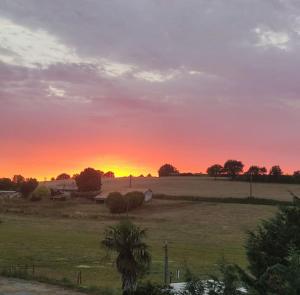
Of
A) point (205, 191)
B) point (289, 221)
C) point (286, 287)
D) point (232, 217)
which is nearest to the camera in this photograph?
point (286, 287)

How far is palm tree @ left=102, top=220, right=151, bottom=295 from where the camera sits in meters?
22.8

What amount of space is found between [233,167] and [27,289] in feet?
555

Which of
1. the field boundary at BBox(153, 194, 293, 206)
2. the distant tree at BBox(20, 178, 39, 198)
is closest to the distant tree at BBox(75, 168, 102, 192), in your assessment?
the distant tree at BBox(20, 178, 39, 198)

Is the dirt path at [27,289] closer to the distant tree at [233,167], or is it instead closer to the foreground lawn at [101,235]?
the foreground lawn at [101,235]

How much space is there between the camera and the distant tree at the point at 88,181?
153m

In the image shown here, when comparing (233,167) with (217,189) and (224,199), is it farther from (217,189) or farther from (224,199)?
(224,199)

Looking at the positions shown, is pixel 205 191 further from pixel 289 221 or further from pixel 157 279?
pixel 289 221

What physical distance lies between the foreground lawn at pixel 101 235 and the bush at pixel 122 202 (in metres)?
1.93

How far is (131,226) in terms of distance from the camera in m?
23.2

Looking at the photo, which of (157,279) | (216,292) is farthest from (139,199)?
(216,292)

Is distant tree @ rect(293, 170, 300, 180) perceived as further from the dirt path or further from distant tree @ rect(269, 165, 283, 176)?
the dirt path

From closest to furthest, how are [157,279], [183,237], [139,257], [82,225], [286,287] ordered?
1. [286,287]
2. [139,257]
3. [157,279]
4. [183,237]
5. [82,225]

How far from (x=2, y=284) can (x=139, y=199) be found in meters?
92.3

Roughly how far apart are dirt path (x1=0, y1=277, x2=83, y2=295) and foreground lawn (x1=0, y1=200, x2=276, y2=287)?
4.31m
